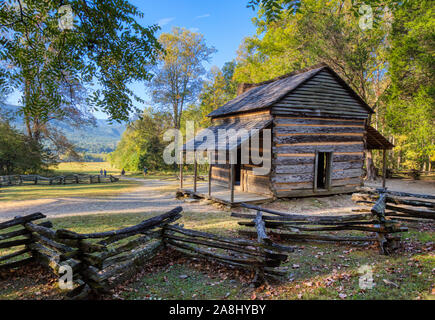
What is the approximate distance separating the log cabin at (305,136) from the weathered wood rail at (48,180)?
1578 centimetres

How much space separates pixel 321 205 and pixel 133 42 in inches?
397

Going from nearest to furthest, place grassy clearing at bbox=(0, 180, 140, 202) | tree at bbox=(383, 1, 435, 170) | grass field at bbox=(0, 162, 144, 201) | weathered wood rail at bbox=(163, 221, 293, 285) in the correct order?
weathered wood rail at bbox=(163, 221, 293, 285) < grassy clearing at bbox=(0, 180, 140, 202) < grass field at bbox=(0, 162, 144, 201) < tree at bbox=(383, 1, 435, 170)

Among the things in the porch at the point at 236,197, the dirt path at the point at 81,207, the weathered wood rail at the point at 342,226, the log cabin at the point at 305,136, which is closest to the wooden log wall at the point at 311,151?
the log cabin at the point at 305,136

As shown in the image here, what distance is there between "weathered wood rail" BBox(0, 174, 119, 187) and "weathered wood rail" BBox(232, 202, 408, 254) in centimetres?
2265

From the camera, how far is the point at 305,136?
39.7 feet

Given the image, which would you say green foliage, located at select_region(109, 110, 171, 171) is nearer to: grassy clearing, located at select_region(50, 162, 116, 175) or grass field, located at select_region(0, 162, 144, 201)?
grassy clearing, located at select_region(50, 162, 116, 175)

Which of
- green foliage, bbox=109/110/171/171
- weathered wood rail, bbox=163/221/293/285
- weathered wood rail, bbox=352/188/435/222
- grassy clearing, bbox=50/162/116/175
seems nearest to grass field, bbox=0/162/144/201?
grassy clearing, bbox=50/162/116/175

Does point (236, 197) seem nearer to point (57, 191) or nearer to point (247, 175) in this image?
point (247, 175)

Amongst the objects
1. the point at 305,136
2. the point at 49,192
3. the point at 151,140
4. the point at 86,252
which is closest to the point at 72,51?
the point at 86,252

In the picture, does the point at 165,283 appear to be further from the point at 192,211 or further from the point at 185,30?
the point at 185,30

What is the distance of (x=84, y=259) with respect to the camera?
406 centimetres

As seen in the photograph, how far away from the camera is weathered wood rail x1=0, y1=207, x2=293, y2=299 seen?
13.0 feet

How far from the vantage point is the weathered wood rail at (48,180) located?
21297mm

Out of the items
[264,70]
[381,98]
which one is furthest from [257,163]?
[264,70]
